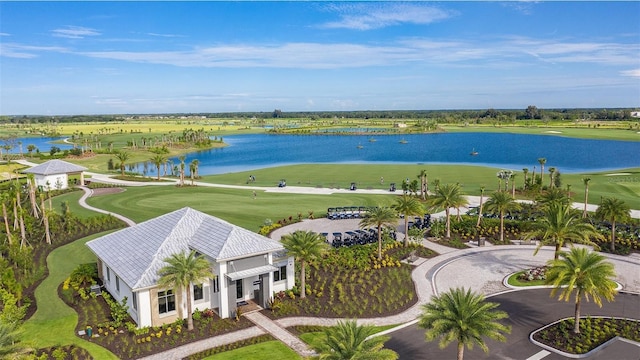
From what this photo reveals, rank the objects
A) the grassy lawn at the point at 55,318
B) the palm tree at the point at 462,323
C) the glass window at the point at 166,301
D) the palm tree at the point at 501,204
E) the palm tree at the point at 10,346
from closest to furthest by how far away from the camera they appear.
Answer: the palm tree at the point at 10,346 → the palm tree at the point at 462,323 → the grassy lawn at the point at 55,318 → the glass window at the point at 166,301 → the palm tree at the point at 501,204

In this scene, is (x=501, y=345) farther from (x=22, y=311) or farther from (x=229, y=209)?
(x=229, y=209)

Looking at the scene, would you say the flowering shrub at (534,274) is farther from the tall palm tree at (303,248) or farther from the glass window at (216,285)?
the glass window at (216,285)

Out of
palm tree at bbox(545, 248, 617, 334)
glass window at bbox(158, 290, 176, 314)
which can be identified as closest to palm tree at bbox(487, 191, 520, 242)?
palm tree at bbox(545, 248, 617, 334)

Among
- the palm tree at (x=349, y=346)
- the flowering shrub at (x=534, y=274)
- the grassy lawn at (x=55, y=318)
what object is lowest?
the grassy lawn at (x=55, y=318)

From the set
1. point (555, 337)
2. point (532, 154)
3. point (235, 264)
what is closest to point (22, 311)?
point (235, 264)

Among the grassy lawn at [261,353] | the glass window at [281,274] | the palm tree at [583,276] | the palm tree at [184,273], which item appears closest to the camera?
the grassy lawn at [261,353]

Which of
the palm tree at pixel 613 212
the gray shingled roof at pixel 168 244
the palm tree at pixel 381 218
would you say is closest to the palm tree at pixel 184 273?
the gray shingled roof at pixel 168 244

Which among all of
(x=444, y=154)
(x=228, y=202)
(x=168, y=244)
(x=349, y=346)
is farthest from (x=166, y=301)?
(x=444, y=154)
